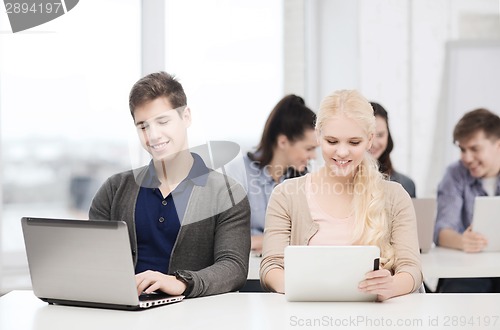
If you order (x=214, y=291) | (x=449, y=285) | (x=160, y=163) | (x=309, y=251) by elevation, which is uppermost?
(x=160, y=163)

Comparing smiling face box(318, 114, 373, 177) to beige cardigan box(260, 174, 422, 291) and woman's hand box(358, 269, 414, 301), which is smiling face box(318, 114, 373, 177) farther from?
woman's hand box(358, 269, 414, 301)

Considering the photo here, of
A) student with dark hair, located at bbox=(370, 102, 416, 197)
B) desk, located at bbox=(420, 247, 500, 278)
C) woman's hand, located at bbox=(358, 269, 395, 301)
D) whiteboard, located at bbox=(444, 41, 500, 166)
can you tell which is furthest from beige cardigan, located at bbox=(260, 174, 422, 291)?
whiteboard, located at bbox=(444, 41, 500, 166)

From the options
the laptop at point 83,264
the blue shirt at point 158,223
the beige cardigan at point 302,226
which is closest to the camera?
the laptop at point 83,264

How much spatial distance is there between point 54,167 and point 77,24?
31.8 inches

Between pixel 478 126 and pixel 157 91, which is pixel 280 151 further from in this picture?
pixel 157 91

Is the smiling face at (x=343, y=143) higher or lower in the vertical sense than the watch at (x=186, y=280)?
higher

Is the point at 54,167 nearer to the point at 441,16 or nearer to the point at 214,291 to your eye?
the point at 214,291

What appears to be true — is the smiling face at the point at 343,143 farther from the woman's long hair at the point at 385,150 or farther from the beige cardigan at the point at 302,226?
the woman's long hair at the point at 385,150

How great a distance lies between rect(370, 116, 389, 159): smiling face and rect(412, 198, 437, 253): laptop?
0.46m

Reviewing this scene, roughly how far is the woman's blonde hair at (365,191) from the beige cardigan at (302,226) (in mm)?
32

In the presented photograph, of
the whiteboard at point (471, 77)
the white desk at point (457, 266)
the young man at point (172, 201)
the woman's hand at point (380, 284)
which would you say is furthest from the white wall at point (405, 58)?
the woman's hand at point (380, 284)

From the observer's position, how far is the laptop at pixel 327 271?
195 centimetres

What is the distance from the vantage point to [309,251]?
1.96 m

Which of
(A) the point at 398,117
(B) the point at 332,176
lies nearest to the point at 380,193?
(B) the point at 332,176
